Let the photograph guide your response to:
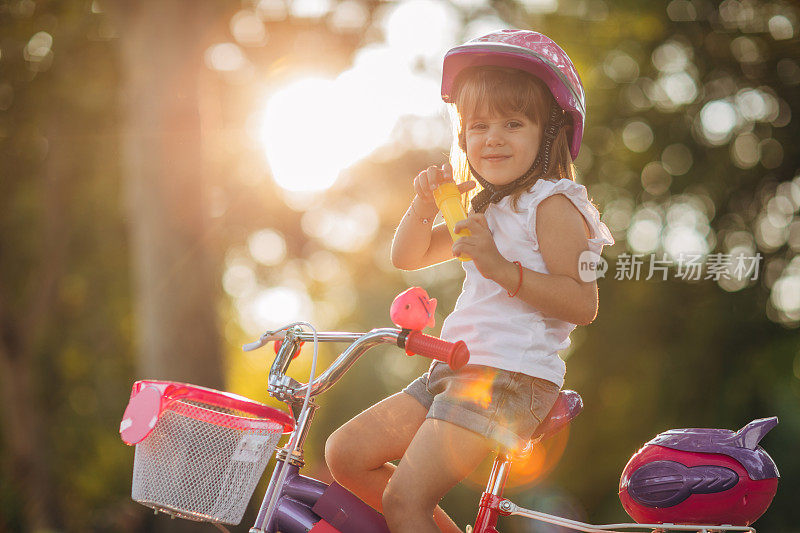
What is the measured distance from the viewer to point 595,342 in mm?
15039

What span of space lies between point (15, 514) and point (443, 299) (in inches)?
385

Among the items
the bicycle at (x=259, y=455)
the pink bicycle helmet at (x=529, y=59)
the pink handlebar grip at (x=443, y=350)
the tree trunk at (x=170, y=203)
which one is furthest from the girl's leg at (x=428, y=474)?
the tree trunk at (x=170, y=203)

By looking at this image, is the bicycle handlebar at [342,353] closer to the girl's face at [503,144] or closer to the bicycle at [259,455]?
the bicycle at [259,455]

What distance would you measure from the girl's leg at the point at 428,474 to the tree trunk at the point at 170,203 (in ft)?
18.1

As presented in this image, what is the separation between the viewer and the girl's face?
2.87m

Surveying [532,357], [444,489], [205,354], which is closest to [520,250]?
[532,357]

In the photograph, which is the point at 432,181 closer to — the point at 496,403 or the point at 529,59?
the point at 529,59

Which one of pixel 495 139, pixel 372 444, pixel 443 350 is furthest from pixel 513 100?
pixel 372 444

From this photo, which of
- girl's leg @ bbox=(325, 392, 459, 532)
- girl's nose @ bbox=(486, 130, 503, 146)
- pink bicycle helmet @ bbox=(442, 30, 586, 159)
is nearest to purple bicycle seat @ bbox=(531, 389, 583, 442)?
girl's leg @ bbox=(325, 392, 459, 532)

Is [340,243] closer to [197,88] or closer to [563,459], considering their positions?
[563,459]

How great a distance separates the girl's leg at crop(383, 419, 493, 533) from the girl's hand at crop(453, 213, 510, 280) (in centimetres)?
52

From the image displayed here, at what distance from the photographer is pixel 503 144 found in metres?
2.87

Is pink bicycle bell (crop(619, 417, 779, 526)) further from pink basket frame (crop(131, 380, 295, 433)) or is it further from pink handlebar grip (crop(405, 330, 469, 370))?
pink basket frame (crop(131, 380, 295, 433))

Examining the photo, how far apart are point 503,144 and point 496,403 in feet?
3.02
